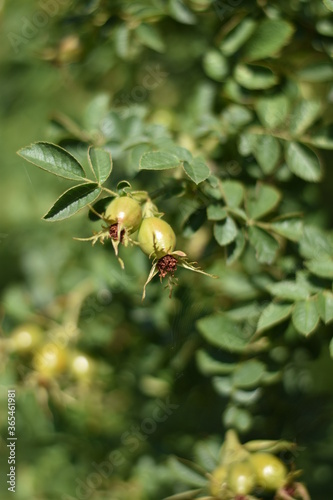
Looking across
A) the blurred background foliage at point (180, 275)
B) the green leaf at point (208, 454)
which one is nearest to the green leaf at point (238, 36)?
the blurred background foliage at point (180, 275)

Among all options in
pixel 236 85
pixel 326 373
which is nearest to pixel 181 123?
pixel 236 85

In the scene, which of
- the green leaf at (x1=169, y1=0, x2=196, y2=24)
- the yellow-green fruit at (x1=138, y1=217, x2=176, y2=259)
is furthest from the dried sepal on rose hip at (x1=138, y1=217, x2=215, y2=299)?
the green leaf at (x1=169, y1=0, x2=196, y2=24)

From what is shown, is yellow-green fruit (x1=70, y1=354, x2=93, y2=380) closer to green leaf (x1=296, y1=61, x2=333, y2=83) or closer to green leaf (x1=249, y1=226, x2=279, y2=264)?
green leaf (x1=249, y1=226, x2=279, y2=264)

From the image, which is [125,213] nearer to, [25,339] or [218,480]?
[218,480]

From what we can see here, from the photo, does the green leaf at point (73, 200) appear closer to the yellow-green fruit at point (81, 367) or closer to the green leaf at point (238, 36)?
the green leaf at point (238, 36)

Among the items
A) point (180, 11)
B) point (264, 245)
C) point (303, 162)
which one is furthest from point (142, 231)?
point (180, 11)
